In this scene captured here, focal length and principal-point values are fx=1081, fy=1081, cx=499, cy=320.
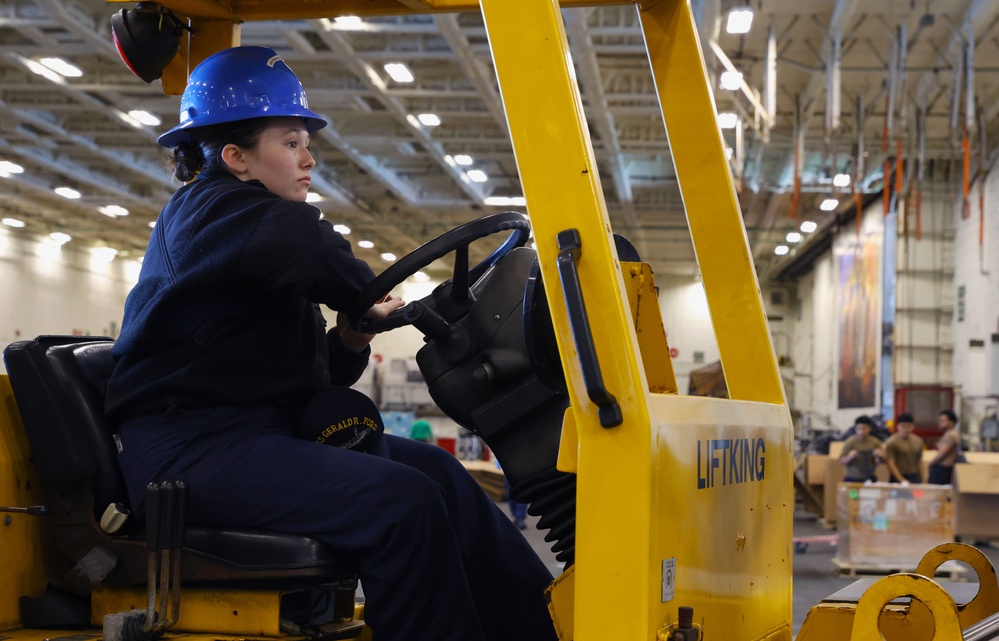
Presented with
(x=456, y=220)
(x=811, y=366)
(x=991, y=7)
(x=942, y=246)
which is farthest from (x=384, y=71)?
(x=811, y=366)

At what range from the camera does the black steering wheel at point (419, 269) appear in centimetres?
221

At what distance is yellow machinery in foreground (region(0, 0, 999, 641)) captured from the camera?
5.49ft

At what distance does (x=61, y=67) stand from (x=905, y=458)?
44.2 feet

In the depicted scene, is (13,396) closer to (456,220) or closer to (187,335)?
(187,335)

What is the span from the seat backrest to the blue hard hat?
1.94ft

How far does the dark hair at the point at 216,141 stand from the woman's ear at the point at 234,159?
13 mm

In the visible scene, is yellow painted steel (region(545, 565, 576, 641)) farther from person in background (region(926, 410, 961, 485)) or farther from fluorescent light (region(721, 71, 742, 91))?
person in background (region(926, 410, 961, 485))

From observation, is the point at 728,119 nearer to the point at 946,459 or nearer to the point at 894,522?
the point at 946,459

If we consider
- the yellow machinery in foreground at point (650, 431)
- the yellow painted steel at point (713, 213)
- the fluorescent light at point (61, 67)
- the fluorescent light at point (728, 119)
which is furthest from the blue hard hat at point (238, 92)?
the fluorescent light at point (728, 119)

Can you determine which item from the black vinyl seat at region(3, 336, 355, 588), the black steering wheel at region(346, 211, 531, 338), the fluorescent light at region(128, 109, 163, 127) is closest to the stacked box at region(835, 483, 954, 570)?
the black steering wheel at region(346, 211, 531, 338)

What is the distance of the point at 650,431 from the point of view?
1.66 m

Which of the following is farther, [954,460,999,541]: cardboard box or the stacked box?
[954,460,999,541]: cardboard box

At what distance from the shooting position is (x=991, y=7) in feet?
45.0

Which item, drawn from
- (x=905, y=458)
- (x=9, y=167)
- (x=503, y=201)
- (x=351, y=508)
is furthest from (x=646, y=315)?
(x=9, y=167)
